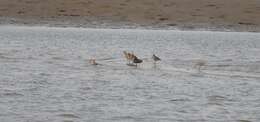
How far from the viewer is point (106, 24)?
1606 inches

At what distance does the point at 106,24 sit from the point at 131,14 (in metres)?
1.94

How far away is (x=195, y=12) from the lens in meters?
43.2

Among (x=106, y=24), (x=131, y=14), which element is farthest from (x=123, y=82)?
(x=131, y=14)

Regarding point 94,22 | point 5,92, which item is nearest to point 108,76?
point 5,92

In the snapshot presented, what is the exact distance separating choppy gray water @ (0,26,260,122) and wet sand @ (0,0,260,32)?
7264 mm

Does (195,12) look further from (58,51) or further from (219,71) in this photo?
(219,71)

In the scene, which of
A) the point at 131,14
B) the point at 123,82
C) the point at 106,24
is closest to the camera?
the point at 123,82

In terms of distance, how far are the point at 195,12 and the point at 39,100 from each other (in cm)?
2863

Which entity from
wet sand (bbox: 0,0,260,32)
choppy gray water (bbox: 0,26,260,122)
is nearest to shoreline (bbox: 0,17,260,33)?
wet sand (bbox: 0,0,260,32)

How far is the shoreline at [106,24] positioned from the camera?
133ft

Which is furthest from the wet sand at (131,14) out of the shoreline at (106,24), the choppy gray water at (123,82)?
the choppy gray water at (123,82)

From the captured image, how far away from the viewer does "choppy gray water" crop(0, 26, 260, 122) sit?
1420cm

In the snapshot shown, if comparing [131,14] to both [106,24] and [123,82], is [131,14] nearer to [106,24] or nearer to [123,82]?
[106,24]

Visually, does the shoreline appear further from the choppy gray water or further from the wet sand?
the choppy gray water
